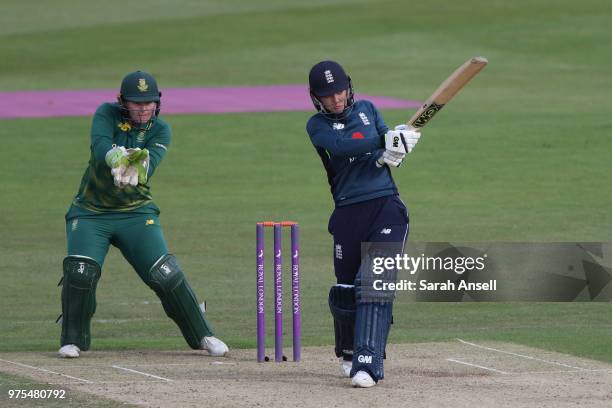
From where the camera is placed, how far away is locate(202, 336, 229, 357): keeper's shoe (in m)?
9.70

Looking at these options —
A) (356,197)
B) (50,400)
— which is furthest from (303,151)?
(50,400)

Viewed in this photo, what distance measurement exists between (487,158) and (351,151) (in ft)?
41.6

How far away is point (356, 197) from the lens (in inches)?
335

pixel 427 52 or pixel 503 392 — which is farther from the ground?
pixel 427 52

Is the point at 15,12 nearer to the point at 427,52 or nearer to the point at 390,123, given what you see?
the point at 427,52

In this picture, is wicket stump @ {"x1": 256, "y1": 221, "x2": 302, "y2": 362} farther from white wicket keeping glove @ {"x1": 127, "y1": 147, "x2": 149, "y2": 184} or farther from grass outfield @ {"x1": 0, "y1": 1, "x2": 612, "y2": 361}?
grass outfield @ {"x1": 0, "y1": 1, "x2": 612, "y2": 361}

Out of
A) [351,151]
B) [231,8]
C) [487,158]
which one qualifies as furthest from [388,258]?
[231,8]

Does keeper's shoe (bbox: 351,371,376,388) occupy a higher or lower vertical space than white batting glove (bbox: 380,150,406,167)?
lower

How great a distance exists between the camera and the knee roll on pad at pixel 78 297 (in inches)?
377

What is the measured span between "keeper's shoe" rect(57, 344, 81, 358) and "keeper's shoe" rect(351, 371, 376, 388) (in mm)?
2185

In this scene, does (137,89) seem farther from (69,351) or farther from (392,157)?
(392,157)

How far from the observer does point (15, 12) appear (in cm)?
4047

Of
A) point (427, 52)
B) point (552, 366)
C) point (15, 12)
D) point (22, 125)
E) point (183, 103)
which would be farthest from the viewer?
point (15, 12)

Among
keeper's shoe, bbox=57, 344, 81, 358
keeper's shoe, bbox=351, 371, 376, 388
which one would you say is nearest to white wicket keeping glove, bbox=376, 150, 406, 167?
keeper's shoe, bbox=351, 371, 376, 388
